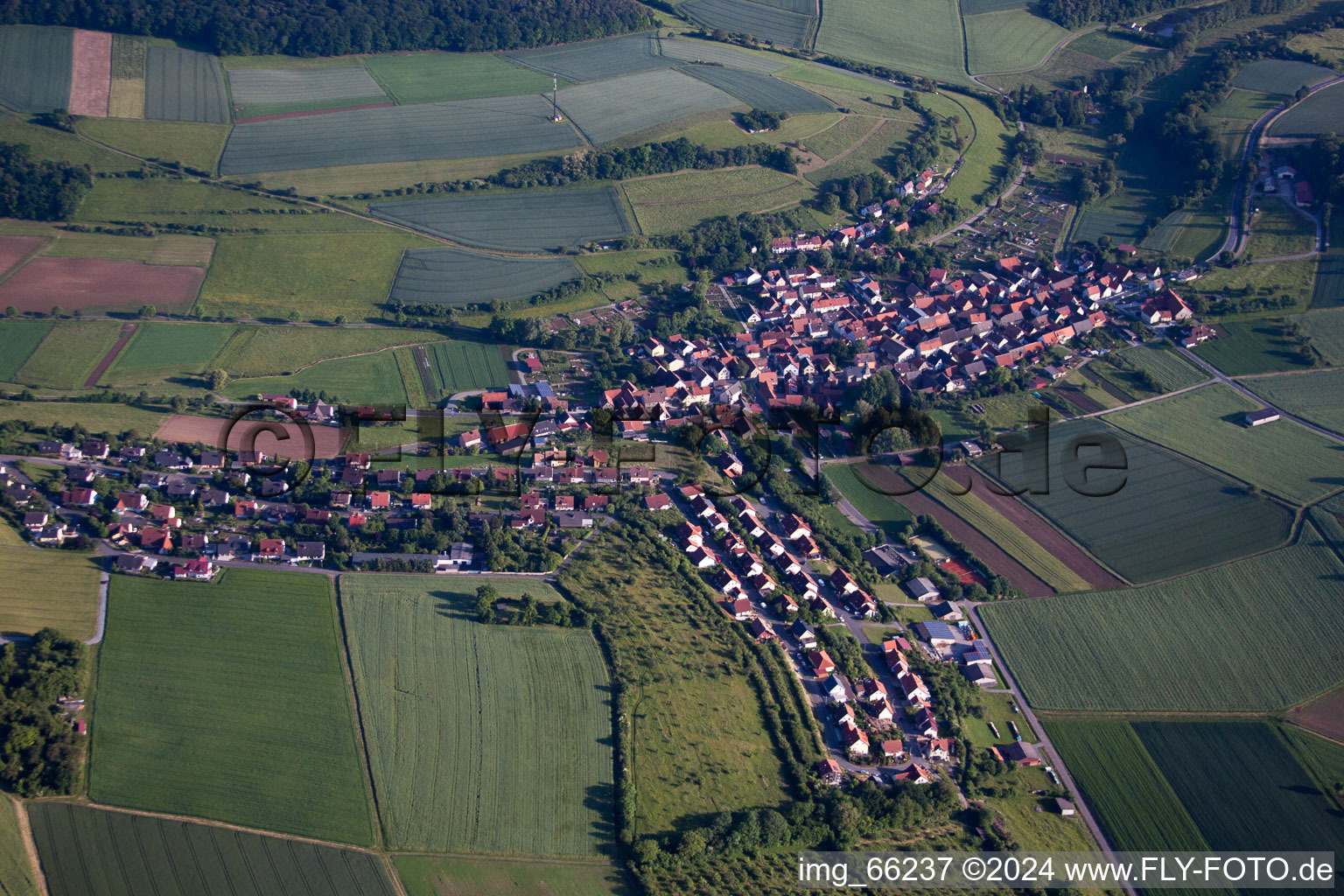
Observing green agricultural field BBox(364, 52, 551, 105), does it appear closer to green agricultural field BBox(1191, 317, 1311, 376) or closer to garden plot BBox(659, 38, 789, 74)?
garden plot BBox(659, 38, 789, 74)

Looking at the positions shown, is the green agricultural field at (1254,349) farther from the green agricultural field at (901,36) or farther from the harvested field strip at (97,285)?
the harvested field strip at (97,285)

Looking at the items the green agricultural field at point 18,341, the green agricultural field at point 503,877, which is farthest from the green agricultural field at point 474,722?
the green agricultural field at point 18,341

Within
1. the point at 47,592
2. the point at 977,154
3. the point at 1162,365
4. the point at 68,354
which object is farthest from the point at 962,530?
the point at 68,354

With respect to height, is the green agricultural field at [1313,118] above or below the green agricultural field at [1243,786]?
above

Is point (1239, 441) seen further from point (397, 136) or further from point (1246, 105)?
point (397, 136)

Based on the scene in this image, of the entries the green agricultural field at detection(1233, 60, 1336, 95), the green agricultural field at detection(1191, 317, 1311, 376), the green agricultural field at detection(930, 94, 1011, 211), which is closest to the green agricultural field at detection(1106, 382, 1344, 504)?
the green agricultural field at detection(1191, 317, 1311, 376)
